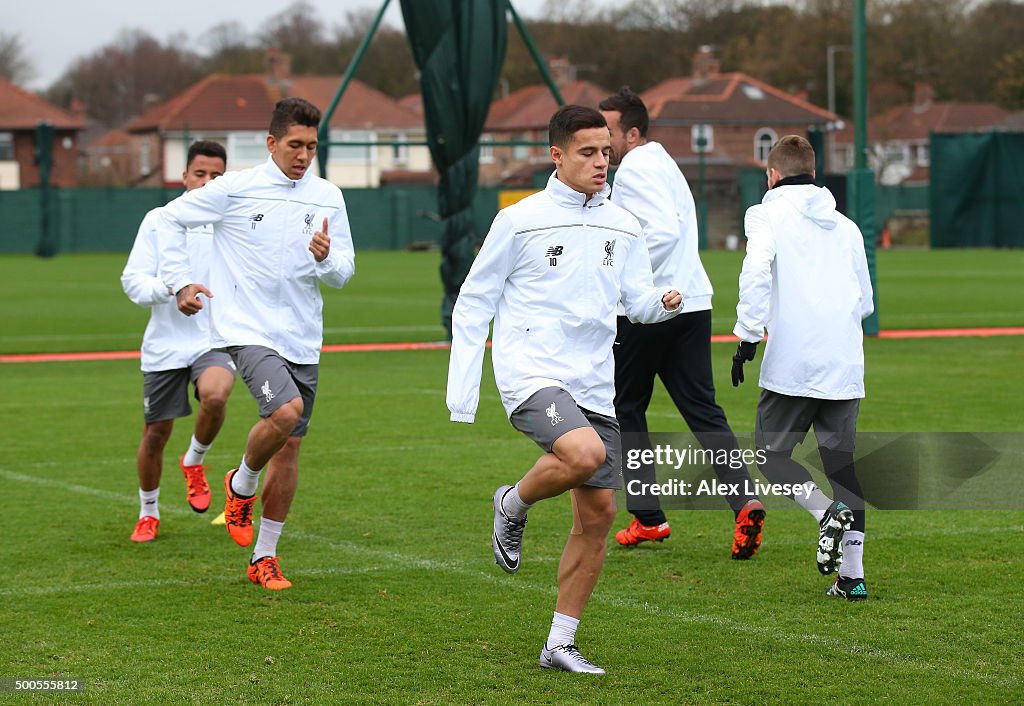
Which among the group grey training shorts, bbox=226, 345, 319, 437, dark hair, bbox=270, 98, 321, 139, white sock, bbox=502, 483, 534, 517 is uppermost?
dark hair, bbox=270, 98, 321, 139

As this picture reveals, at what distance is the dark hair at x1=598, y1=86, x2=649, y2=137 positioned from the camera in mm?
7863

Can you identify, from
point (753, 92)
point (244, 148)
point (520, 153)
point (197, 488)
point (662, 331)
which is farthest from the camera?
point (520, 153)

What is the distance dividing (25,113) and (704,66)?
1508 inches

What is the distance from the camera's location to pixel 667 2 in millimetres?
101375

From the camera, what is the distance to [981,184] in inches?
1602

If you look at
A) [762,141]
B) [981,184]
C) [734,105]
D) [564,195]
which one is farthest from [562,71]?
[564,195]

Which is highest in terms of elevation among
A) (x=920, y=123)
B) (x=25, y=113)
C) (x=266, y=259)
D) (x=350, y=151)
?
(x=920, y=123)

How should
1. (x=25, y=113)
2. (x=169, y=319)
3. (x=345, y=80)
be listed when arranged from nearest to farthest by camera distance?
(x=169, y=319) → (x=345, y=80) → (x=25, y=113)

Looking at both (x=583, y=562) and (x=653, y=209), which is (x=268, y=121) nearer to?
(x=653, y=209)

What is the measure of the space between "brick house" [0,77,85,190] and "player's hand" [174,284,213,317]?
71028mm

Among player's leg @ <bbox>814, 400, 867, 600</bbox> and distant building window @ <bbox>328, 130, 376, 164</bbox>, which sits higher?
distant building window @ <bbox>328, 130, 376, 164</bbox>

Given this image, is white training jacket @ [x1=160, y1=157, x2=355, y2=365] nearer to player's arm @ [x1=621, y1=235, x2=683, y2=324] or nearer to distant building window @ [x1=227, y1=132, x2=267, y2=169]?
player's arm @ [x1=621, y1=235, x2=683, y2=324]

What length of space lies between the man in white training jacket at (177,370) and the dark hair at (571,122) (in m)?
3.01

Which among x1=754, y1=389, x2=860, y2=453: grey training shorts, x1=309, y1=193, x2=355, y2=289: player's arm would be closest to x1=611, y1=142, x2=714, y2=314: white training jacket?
x1=754, y1=389, x2=860, y2=453: grey training shorts
